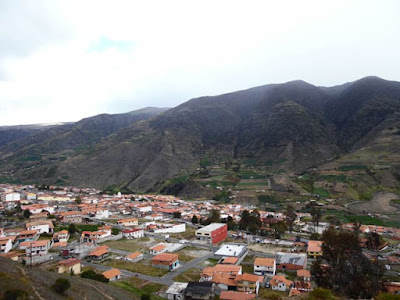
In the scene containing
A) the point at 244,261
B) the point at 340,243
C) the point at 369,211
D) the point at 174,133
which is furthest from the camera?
the point at 174,133

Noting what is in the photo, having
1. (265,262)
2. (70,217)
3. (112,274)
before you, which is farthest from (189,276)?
(70,217)

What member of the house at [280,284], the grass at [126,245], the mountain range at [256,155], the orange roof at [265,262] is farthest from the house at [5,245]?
the mountain range at [256,155]

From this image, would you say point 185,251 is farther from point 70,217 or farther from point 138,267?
point 70,217

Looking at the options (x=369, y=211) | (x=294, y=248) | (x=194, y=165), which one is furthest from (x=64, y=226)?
(x=194, y=165)

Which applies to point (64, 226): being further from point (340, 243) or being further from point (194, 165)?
point (194, 165)

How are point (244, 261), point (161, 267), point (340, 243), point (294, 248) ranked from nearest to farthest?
1. point (340, 243)
2. point (161, 267)
3. point (244, 261)
4. point (294, 248)

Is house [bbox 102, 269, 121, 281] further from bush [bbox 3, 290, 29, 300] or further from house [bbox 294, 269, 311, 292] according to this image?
house [bbox 294, 269, 311, 292]
